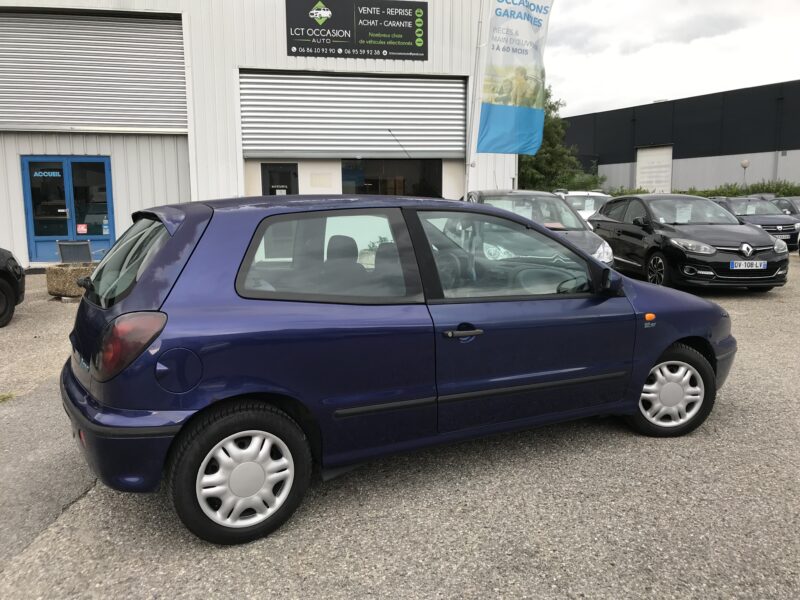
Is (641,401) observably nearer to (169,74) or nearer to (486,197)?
(486,197)

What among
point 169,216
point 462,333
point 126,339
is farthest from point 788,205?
point 126,339

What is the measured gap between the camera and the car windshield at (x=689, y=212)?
9789 mm

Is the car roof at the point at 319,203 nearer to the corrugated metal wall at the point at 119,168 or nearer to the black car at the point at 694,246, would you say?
the black car at the point at 694,246

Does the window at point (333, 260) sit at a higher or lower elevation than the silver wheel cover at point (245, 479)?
higher

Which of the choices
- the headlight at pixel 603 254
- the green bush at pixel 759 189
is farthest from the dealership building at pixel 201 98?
the green bush at pixel 759 189

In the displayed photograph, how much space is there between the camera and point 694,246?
8906 millimetres

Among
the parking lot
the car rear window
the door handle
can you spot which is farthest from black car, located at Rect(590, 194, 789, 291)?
the car rear window

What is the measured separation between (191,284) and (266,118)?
11.6 m

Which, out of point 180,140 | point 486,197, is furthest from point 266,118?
point 486,197

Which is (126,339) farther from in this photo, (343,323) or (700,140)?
(700,140)

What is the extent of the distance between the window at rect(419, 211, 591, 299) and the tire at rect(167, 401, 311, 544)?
1.07m

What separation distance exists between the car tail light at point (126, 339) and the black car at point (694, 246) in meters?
8.09

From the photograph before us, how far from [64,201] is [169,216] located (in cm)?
1185

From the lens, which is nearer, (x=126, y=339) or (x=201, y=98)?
(x=126, y=339)
